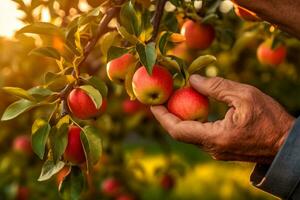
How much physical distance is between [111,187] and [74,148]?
78.8 inches

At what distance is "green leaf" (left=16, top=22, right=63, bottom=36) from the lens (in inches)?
66.6

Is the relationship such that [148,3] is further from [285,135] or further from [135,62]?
[285,135]

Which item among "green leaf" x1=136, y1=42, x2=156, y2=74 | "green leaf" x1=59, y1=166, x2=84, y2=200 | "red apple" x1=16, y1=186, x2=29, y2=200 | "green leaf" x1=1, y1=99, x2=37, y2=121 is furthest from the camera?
"red apple" x1=16, y1=186, x2=29, y2=200

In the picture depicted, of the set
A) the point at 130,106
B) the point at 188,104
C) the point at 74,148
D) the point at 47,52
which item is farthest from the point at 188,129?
the point at 130,106

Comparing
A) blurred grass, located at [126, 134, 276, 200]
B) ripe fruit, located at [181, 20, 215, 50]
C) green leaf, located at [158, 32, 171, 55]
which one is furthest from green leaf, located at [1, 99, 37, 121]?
blurred grass, located at [126, 134, 276, 200]

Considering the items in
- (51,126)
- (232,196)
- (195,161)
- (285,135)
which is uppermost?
(285,135)

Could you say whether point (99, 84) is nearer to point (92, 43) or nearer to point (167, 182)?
point (92, 43)

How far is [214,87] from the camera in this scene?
1.67 meters

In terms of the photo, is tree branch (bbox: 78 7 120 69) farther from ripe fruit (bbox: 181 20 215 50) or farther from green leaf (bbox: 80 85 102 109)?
ripe fruit (bbox: 181 20 215 50)

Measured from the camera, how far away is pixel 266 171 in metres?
1.76

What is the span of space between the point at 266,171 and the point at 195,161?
6823 millimetres

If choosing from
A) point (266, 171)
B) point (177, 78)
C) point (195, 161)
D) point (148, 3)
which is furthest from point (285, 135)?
point (195, 161)

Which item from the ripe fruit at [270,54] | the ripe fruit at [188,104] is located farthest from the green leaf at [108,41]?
the ripe fruit at [270,54]

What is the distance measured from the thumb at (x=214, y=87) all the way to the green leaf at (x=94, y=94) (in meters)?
0.25
